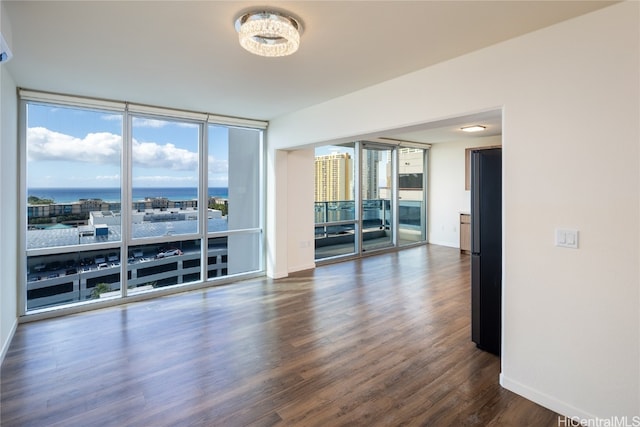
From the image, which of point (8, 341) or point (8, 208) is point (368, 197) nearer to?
point (8, 208)

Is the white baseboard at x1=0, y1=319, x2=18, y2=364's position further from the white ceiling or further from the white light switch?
the white light switch

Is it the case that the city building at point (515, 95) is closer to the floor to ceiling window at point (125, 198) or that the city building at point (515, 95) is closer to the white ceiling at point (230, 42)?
the white ceiling at point (230, 42)

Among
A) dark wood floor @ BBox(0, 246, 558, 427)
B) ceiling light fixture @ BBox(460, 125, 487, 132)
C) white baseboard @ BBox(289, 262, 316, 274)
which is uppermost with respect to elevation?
ceiling light fixture @ BBox(460, 125, 487, 132)

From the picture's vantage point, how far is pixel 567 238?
211 cm

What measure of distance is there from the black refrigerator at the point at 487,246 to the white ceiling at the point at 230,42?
49 centimetres

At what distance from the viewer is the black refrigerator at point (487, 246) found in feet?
9.46

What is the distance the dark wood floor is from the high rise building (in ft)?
8.51

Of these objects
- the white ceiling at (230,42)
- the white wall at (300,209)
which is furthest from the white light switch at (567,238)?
the white wall at (300,209)

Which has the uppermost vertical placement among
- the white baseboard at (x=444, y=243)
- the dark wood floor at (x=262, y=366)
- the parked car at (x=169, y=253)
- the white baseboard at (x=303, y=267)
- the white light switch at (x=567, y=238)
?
the white light switch at (x=567, y=238)

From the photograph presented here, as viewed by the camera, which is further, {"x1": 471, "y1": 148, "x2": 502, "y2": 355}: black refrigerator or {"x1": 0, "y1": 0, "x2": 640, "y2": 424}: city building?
{"x1": 471, "y1": 148, "x2": 502, "y2": 355}: black refrigerator

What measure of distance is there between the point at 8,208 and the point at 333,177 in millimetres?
4864

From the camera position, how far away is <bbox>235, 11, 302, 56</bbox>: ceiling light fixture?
2008 millimetres

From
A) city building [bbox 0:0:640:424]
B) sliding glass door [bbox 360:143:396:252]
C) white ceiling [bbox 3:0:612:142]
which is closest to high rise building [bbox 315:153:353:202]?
sliding glass door [bbox 360:143:396:252]

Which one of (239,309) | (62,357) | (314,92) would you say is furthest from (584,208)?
(62,357)
